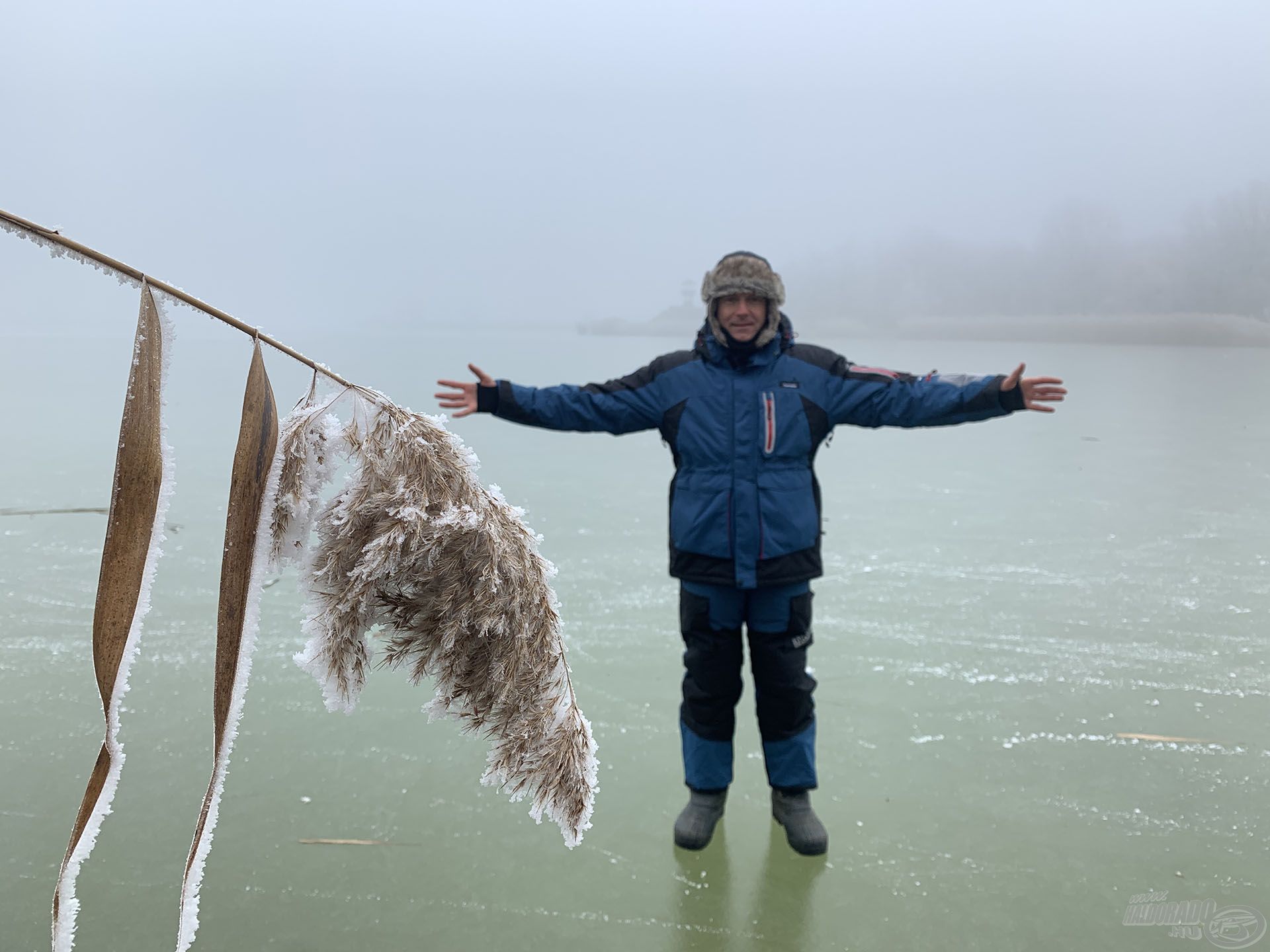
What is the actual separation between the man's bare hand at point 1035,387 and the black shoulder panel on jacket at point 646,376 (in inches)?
27.4

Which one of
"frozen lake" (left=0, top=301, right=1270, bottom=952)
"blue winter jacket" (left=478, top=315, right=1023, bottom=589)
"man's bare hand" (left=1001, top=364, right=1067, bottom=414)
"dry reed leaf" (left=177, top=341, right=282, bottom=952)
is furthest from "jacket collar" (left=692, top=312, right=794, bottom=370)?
"dry reed leaf" (left=177, top=341, right=282, bottom=952)

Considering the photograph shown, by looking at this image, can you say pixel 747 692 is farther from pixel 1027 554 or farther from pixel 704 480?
pixel 1027 554

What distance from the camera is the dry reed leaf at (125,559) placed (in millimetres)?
688

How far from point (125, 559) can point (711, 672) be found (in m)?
1.47

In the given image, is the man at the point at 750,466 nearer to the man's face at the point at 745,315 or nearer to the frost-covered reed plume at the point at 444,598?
the man's face at the point at 745,315

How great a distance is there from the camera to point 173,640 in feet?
9.32

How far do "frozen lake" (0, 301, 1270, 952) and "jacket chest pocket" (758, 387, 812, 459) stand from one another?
83 centimetres

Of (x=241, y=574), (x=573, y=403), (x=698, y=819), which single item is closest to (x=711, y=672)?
(x=698, y=819)

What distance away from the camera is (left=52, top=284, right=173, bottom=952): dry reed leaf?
69 centimetres

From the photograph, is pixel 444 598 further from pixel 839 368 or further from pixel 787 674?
pixel 839 368

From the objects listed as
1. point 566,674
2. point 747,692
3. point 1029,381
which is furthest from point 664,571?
point 566,674

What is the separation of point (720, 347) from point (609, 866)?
3.72 ft

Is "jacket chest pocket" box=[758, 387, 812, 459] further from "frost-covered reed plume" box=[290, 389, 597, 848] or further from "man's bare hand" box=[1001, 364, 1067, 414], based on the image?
"frost-covered reed plume" box=[290, 389, 597, 848]

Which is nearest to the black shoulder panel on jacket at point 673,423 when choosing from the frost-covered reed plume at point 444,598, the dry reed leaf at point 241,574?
the frost-covered reed plume at point 444,598
